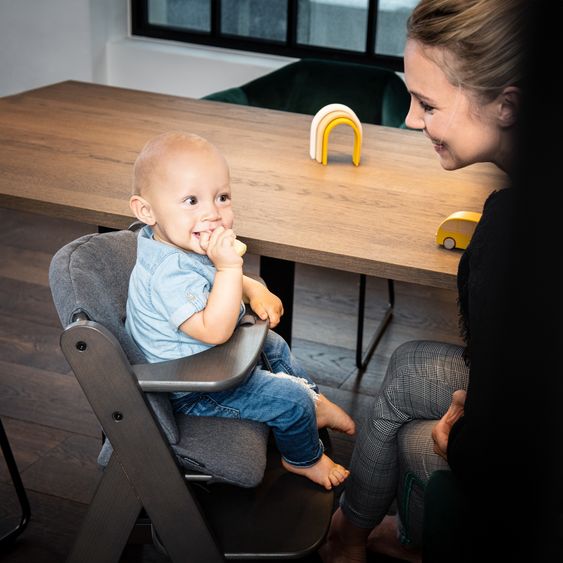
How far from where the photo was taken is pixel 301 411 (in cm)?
137

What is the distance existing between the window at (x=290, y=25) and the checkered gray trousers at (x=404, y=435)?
3.32m

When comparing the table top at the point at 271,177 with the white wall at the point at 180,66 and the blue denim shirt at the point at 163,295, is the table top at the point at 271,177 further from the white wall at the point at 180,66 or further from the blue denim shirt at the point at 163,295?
the white wall at the point at 180,66

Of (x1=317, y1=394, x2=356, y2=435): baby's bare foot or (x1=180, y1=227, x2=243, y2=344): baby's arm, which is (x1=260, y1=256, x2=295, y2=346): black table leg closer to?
(x1=317, y1=394, x2=356, y2=435): baby's bare foot

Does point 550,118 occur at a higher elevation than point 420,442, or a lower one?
higher

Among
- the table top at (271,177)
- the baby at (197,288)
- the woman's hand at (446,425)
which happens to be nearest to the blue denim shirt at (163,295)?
the baby at (197,288)

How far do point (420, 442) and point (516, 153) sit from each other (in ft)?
4.63

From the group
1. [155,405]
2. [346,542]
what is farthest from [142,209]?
[346,542]

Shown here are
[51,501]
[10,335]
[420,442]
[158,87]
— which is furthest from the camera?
[158,87]

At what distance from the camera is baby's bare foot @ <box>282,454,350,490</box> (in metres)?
1.40

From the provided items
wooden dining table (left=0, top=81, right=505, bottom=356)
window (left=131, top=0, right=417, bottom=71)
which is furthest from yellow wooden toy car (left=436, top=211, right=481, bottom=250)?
window (left=131, top=0, right=417, bottom=71)

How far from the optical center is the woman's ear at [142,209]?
1.37 meters

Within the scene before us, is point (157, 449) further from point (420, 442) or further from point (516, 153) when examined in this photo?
point (516, 153)

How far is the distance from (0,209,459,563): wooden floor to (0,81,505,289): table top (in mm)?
840

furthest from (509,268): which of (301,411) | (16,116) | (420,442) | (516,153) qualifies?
(16,116)
